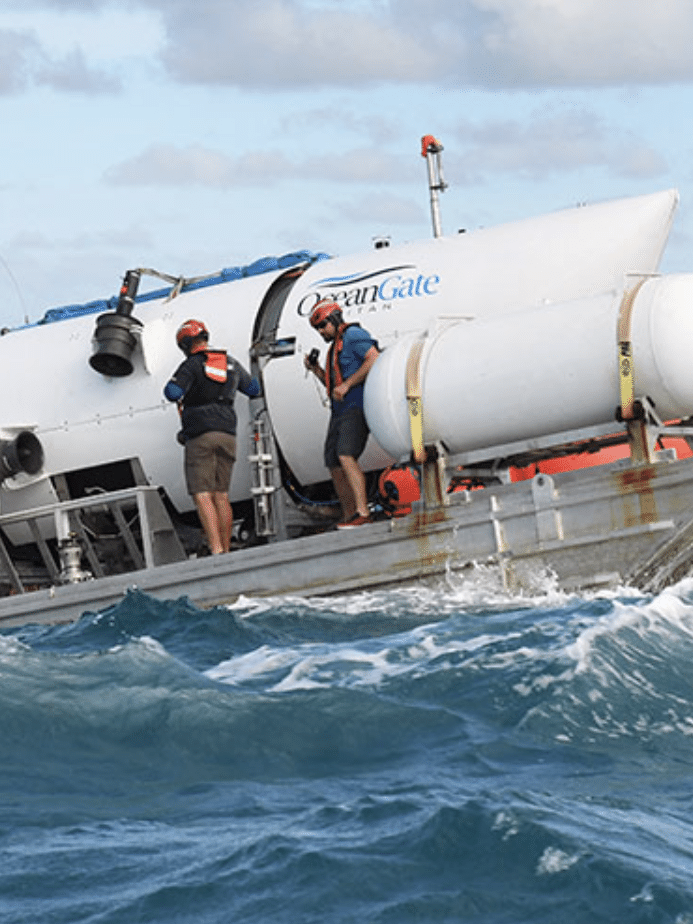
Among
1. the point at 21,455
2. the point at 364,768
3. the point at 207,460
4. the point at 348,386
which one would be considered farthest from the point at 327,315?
the point at 364,768

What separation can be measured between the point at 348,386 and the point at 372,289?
121 centimetres

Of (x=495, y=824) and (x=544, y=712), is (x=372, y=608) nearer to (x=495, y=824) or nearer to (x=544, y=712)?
(x=544, y=712)

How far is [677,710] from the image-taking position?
340 inches

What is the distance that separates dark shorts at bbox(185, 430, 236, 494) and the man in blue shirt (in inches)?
36.9

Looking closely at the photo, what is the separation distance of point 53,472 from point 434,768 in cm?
801

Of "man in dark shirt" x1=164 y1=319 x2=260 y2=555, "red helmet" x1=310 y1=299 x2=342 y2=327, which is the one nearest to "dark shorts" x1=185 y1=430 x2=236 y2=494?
"man in dark shirt" x1=164 y1=319 x2=260 y2=555

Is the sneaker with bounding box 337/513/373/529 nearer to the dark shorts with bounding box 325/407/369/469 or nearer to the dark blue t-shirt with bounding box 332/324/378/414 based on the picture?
the dark shorts with bounding box 325/407/369/469

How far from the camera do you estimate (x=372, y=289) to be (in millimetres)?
13781

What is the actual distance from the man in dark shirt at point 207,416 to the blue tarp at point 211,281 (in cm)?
171

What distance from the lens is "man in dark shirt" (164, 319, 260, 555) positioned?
1341cm

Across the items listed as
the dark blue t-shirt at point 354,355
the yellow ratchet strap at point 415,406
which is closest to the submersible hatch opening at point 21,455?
the dark blue t-shirt at point 354,355

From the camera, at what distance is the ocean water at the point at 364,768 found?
616 cm

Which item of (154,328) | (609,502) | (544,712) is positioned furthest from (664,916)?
(154,328)

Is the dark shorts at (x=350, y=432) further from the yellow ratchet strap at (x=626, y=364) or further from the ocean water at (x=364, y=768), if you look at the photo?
the yellow ratchet strap at (x=626, y=364)
